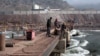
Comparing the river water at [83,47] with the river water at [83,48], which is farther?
the river water at [83,47]

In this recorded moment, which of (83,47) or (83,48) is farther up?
(83,48)

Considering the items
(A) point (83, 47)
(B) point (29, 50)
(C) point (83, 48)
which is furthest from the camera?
(A) point (83, 47)

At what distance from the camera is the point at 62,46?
1249 inches

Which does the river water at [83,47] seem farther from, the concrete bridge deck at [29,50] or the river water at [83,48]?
the concrete bridge deck at [29,50]

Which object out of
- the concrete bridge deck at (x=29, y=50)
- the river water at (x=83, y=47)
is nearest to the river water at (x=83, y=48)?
the river water at (x=83, y=47)

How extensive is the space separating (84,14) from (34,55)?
155m

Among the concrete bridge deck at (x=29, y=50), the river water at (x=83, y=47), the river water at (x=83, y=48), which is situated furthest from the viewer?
the river water at (x=83, y=47)

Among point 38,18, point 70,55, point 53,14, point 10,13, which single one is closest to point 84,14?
point 53,14

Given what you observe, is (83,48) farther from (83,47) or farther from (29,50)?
(29,50)

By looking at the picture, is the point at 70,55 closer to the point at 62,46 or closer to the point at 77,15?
the point at 62,46

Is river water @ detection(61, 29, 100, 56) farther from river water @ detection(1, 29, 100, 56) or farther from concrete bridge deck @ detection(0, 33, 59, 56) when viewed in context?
concrete bridge deck @ detection(0, 33, 59, 56)

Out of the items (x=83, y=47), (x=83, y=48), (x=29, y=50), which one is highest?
(x=29, y=50)

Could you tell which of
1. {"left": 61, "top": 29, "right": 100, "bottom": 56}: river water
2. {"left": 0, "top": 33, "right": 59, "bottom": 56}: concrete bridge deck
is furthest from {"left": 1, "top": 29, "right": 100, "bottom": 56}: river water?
{"left": 0, "top": 33, "right": 59, "bottom": 56}: concrete bridge deck

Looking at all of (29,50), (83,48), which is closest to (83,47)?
(83,48)
